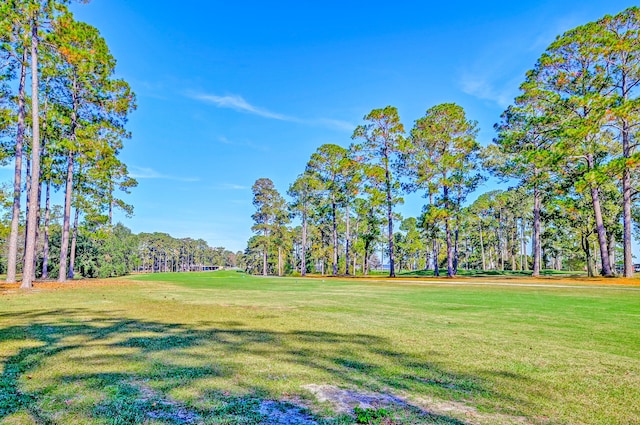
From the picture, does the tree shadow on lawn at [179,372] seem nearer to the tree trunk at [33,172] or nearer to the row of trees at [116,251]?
the tree trunk at [33,172]

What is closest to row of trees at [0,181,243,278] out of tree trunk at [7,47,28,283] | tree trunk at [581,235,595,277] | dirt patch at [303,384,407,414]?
tree trunk at [7,47,28,283]

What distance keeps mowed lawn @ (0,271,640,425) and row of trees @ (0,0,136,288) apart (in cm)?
1328

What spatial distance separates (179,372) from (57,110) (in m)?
22.0

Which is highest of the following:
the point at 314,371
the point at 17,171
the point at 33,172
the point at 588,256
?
the point at 17,171

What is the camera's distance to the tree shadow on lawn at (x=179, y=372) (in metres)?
2.73

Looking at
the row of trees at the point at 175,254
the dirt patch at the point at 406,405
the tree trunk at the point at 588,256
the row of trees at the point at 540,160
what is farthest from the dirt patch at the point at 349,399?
the row of trees at the point at 175,254

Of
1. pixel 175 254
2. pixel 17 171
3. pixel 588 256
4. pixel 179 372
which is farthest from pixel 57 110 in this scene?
pixel 175 254

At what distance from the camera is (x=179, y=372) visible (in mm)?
3686

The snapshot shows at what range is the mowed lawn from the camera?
276 cm

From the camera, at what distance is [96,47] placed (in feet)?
62.7

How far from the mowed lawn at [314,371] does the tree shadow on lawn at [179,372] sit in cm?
2

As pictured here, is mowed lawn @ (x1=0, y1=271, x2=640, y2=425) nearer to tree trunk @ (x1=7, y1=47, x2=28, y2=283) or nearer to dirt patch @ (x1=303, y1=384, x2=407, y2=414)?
dirt patch @ (x1=303, y1=384, x2=407, y2=414)

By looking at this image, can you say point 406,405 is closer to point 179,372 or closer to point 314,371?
point 314,371

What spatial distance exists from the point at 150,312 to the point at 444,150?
2837 centimetres
